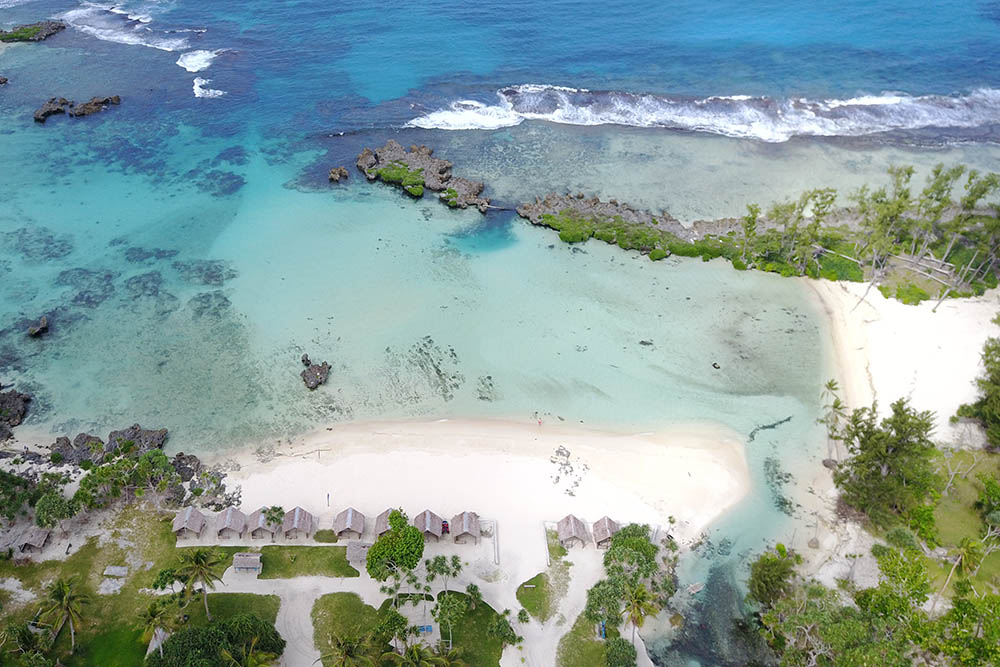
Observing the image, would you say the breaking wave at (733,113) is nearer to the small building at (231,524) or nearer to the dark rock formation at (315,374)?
the dark rock formation at (315,374)

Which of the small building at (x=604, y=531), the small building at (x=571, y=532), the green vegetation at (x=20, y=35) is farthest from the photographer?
the green vegetation at (x=20, y=35)

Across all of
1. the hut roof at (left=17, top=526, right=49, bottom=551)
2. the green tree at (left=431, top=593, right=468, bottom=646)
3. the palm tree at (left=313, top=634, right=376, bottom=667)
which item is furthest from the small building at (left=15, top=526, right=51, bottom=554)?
the green tree at (left=431, top=593, right=468, bottom=646)

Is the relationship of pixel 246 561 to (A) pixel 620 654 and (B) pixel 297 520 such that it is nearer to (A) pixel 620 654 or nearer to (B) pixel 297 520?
(B) pixel 297 520

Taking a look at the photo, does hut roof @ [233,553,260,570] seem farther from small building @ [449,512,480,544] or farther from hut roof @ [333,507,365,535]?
small building @ [449,512,480,544]

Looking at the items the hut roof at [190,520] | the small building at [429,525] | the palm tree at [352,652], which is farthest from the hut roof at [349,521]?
the hut roof at [190,520]

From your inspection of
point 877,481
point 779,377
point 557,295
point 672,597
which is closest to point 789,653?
point 672,597

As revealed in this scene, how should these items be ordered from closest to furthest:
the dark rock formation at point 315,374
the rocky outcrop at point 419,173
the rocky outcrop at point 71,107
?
the dark rock formation at point 315,374
the rocky outcrop at point 419,173
the rocky outcrop at point 71,107

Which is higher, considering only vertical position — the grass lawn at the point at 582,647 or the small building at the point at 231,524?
the small building at the point at 231,524

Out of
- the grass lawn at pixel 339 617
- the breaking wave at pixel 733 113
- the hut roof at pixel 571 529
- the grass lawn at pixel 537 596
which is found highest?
the breaking wave at pixel 733 113

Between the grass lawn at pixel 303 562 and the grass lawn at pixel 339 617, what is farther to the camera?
the grass lawn at pixel 303 562
